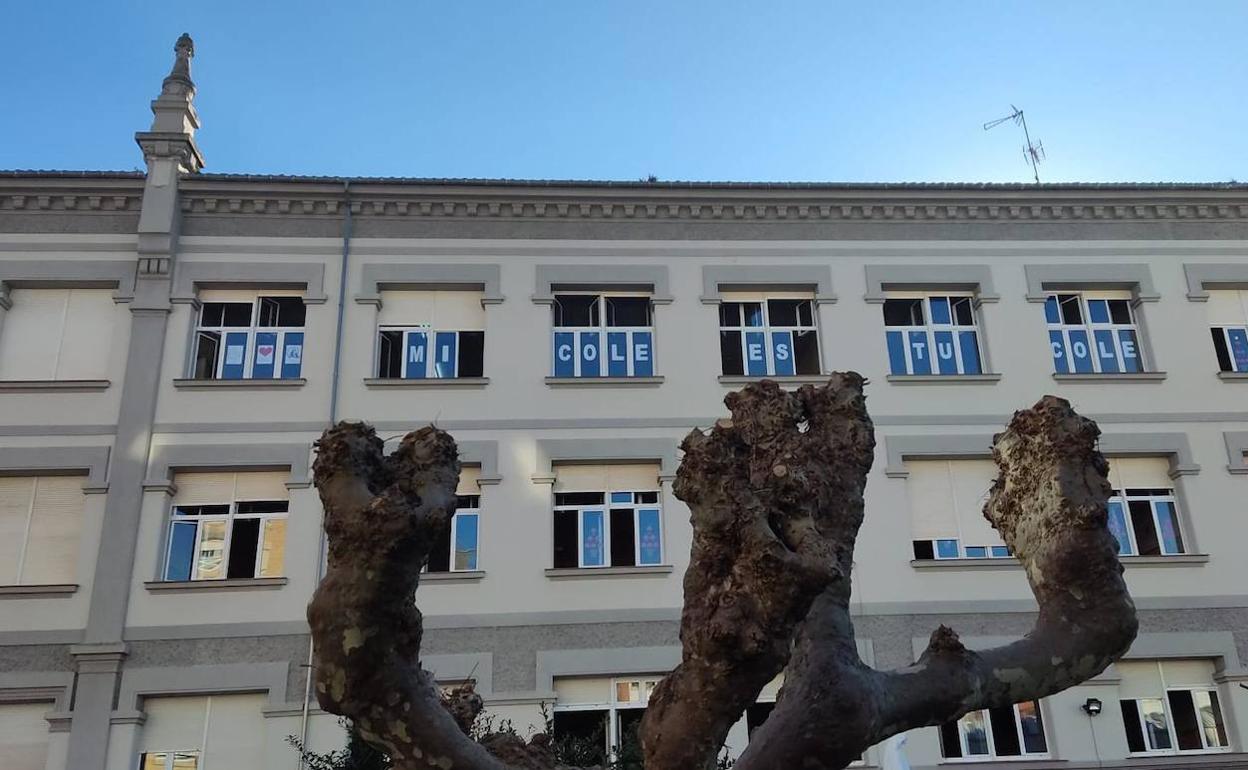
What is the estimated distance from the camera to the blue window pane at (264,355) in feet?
53.4

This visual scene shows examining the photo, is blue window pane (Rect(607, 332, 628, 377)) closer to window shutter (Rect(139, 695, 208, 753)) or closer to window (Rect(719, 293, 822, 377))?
window (Rect(719, 293, 822, 377))

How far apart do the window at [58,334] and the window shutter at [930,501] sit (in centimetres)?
1192

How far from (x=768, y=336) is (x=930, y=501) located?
3.50 meters

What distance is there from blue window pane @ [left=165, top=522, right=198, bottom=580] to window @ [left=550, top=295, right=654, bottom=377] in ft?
18.7

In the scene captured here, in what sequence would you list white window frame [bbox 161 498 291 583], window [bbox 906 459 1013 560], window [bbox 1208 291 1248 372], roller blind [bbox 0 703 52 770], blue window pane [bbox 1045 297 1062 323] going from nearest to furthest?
roller blind [bbox 0 703 52 770] < white window frame [bbox 161 498 291 583] < window [bbox 906 459 1013 560] < window [bbox 1208 291 1248 372] < blue window pane [bbox 1045 297 1062 323]

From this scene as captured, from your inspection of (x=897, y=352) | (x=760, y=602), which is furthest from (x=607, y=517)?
(x=760, y=602)

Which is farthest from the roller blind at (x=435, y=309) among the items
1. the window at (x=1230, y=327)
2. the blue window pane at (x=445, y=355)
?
the window at (x=1230, y=327)

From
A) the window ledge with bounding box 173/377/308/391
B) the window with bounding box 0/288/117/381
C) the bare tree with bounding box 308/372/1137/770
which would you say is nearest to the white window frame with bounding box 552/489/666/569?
the window ledge with bounding box 173/377/308/391

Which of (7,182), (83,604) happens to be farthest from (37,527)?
(7,182)

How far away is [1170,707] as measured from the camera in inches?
597

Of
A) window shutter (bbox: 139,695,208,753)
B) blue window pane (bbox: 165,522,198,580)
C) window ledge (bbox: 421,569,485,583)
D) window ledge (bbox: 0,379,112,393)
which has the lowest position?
window shutter (bbox: 139,695,208,753)

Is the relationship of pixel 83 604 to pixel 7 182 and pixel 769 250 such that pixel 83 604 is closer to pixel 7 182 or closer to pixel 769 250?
pixel 7 182

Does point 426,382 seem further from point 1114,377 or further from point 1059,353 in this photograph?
point 1114,377

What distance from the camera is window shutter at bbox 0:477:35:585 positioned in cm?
1477
